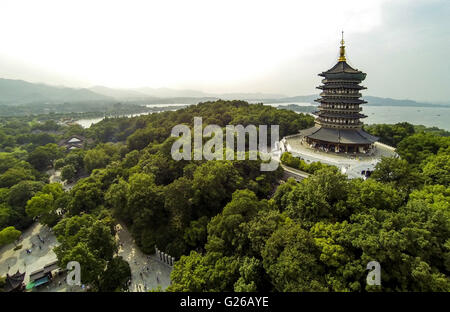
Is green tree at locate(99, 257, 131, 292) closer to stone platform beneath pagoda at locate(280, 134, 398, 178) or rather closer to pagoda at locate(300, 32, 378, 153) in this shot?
stone platform beneath pagoda at locate(280, 134, 398, 178)

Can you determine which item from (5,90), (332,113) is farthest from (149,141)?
(5,90)

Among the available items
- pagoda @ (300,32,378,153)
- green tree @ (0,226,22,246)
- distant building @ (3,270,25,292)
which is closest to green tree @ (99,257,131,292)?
distant building @ (3,270,25,292)

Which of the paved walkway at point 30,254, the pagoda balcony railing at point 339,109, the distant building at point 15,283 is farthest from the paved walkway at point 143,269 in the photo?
the pagoda balcony railing at point 339,109

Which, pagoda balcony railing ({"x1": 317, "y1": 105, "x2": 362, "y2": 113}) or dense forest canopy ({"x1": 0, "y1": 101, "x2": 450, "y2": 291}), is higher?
pagoda balcony railing ({"x1": 317, "y1": 105, "x2": 362, "y2": 113})

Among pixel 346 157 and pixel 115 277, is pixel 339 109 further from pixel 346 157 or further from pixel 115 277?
pixel 115 277

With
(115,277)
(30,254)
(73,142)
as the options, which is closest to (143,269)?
(115,277)
